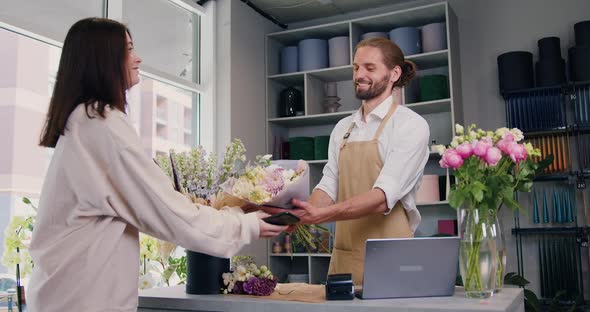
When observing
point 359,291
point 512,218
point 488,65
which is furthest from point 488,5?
point 359,291

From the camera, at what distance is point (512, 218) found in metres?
4.12

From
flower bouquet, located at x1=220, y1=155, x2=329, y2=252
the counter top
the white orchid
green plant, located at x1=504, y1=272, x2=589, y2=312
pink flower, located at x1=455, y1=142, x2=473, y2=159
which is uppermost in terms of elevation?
pink flower, located at x1=455, y1=142, x2=473, y2=159

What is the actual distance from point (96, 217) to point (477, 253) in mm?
970

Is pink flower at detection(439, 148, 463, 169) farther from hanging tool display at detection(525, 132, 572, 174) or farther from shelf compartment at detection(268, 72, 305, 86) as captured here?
shelf compartment at detection(268, 72, 305, 86)

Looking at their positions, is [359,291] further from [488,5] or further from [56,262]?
[488,5]

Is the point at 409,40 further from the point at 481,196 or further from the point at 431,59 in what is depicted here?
the point at 481,196

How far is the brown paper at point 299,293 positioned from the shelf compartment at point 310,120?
2.69m

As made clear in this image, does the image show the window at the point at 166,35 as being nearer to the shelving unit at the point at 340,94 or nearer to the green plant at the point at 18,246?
the shelving unit at the point at 340,94

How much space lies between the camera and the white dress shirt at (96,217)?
1.30 meters

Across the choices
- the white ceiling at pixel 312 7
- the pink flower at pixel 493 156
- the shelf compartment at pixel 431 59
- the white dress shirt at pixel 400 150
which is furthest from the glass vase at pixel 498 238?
the white ceiling at pixel 312 7

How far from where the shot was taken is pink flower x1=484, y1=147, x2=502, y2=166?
1558 millimetres

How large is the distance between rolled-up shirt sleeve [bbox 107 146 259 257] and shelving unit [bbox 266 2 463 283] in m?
2.63

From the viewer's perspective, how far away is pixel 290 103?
4.68m

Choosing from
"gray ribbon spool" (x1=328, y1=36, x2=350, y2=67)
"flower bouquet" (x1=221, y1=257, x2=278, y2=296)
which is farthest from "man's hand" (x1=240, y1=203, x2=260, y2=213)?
"gray ribbon spool" (x1=328, y1=36, x2=350, y2=67)
